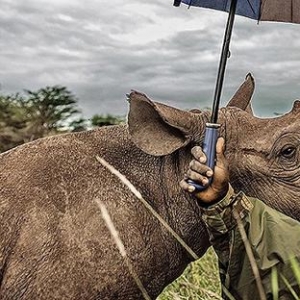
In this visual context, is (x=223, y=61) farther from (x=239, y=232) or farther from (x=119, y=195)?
(x=239, y=232)

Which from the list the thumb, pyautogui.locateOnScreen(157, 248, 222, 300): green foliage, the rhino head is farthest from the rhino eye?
pyautogui.locateOnScreen(157, 248, 222, 300): green foliage

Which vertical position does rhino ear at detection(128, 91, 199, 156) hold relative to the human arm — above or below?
above

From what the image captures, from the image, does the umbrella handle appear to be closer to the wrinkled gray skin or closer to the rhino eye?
the wrinkled gray skin

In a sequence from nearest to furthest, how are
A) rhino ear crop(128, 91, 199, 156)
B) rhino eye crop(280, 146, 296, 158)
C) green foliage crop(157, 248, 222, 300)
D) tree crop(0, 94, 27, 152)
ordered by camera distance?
1. rhino ear crop(128, 91, 199, 156)
2. rhino eye crop(280, 146, 296, 158)
3. green foliage crop(157, 248, 222, 300)
4. tree crop(0, 94, 27, 152)

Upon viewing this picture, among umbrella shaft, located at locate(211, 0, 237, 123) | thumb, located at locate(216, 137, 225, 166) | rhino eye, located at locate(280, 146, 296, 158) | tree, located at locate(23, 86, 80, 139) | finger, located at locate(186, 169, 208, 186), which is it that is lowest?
tree, located at locate(23, 86, 80, 139)

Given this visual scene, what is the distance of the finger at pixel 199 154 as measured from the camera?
444cm

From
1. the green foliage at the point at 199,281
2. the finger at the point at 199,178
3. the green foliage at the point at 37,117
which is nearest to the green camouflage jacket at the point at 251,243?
the finger at the point at 199,178

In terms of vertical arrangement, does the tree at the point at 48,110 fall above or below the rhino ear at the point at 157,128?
below

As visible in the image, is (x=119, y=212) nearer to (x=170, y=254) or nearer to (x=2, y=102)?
(x=170, y=254)

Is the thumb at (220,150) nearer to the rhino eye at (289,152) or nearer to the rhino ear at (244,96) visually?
the rhino eye at (289,152)

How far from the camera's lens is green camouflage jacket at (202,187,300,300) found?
447 cm

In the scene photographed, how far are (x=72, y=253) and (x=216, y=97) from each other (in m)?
1.08

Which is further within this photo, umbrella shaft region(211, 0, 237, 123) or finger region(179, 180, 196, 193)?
umbrella shaft region(211, 0, 237, 123)

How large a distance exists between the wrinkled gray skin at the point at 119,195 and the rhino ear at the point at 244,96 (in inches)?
17.0
